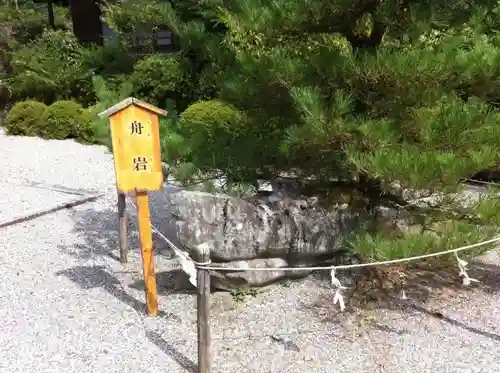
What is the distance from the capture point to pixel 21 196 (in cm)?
620

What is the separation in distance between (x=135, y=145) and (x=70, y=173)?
4464mm

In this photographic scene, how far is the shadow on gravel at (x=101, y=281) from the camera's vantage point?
11.7ft

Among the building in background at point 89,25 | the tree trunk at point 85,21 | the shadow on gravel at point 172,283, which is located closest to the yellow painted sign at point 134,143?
the shadow on gravel at point 172,283

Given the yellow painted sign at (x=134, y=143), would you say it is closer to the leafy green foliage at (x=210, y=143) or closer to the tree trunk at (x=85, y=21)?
the leafy green foliage at (x=210, y=143)

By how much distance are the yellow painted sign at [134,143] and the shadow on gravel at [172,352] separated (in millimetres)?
779

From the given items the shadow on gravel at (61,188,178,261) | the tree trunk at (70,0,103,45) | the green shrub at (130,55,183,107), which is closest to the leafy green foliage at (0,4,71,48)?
the tree trunk at (70,0,103,45)

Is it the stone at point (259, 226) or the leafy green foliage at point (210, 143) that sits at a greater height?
the leafy green foliage at point (210, 143)

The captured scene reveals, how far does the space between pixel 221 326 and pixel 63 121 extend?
7.21m

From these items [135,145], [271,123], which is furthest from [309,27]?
[135,145]

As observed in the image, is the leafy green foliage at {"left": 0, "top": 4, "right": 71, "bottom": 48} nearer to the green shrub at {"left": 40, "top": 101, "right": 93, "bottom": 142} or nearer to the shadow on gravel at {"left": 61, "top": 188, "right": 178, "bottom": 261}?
the green shrub at {"left": 40, "top": 101, "right": 93, "bottom": 142}

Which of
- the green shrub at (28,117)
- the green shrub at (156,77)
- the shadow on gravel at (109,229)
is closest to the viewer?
the shadow on gravel at (109,229)

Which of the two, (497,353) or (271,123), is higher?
(271,123)

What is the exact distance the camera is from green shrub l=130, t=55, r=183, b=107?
957cm

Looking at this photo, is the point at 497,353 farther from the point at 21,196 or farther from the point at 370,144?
the point at 21,196
